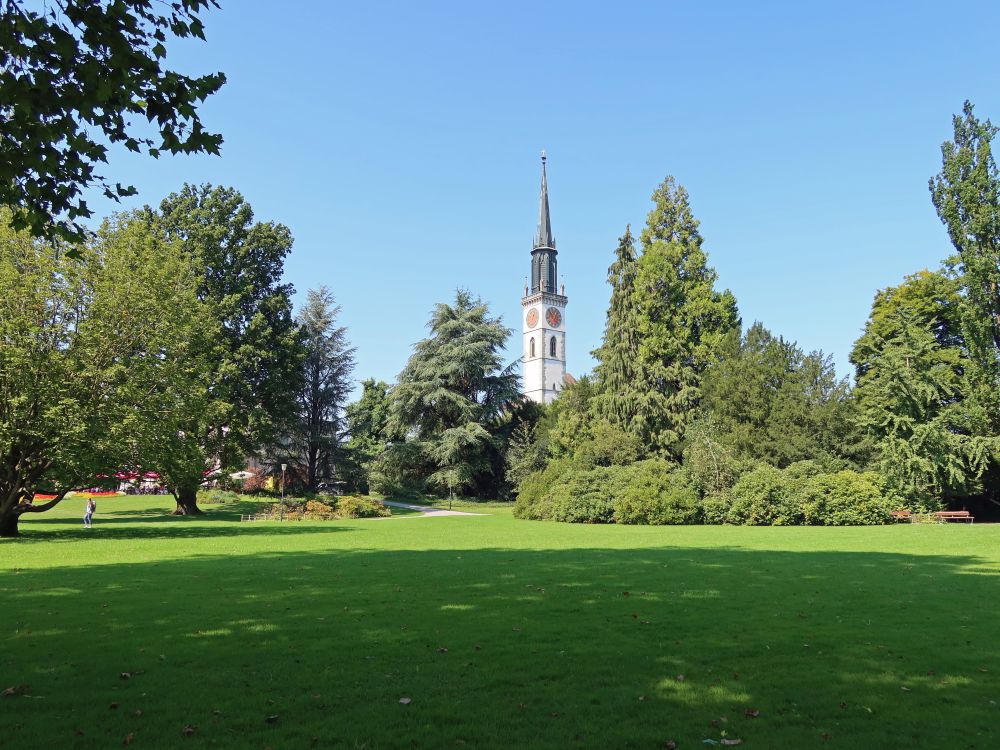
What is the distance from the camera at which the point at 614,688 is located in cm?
616

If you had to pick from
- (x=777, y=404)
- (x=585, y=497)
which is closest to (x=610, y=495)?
(x=585, y=497)

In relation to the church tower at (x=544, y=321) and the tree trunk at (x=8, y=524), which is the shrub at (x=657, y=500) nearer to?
the tree trunk at (x=8, y=524)

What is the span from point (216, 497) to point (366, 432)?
19.3m

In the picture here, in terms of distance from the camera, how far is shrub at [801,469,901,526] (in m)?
30.9

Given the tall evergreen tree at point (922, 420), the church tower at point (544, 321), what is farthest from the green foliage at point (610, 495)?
the church tower at point (544, 321)

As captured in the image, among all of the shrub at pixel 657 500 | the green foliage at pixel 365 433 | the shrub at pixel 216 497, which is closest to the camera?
the shrub at pixel 657 500

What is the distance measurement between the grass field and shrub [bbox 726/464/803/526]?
16.5 metres

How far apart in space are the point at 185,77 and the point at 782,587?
1129 cm

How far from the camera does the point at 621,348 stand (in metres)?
45.5

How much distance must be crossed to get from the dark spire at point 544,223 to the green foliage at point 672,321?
2945 inches

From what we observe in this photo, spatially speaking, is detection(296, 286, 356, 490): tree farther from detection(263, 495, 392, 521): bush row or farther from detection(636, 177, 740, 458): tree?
detection(636, 177, 740, 458): tree

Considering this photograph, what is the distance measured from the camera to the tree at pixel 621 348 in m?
44.1

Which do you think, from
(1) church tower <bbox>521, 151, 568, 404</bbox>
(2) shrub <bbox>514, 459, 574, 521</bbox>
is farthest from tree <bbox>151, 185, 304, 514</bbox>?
(1) church tower <bbox>521, 151, 568, 404</bbox>

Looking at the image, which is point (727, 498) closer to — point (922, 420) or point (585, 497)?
point (585, 497)
